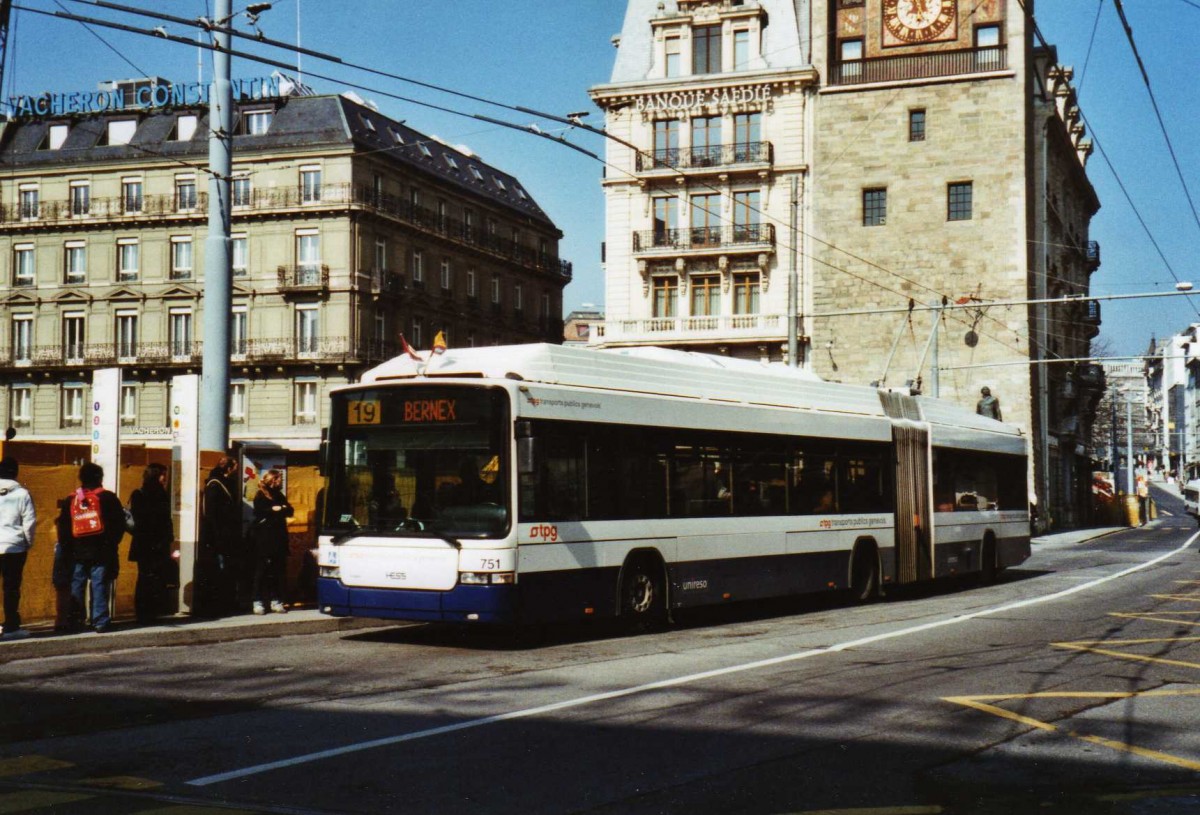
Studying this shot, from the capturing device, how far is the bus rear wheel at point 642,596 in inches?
557

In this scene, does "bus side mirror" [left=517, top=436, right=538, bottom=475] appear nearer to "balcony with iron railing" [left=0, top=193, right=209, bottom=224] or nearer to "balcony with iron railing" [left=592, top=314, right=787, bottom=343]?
"balcony with iron railing" [left=592, top=314, right=787, bottom=343]

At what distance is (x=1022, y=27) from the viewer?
160ft

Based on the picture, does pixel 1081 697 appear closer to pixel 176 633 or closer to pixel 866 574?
pixel 176 633

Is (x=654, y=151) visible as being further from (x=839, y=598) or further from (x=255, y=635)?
(x=255, y=635)

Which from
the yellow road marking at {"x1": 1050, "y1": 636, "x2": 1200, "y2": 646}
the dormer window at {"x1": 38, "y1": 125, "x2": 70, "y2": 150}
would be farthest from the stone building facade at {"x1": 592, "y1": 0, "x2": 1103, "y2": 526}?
the yellow road marking at {"x1": 1050, "y1": 636, "x2": 1200, "y2": 646}

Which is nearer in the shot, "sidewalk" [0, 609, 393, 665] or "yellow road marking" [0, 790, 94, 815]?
"yellow road marking" [0, 790, 94, 815]

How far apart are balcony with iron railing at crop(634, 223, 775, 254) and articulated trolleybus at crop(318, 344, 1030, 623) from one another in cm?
3159

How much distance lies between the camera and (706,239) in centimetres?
5091

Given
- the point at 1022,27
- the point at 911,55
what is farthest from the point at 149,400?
the point at 1022,27

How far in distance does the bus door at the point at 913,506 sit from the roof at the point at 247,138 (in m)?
40.7

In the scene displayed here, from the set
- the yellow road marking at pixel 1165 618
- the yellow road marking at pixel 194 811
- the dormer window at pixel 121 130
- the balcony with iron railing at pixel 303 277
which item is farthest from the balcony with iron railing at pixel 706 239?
the yellow road marking at pixel 194 811

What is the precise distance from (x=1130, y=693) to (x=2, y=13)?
1266 cm

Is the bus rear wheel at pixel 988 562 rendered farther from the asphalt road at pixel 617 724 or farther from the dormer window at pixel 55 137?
the dormer window at pixel 55 137

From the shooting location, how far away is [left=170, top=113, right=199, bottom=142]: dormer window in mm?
62125
